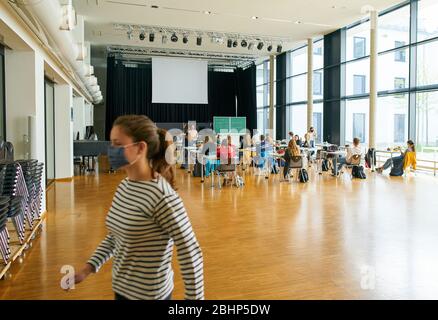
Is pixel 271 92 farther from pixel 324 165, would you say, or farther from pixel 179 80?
pixel 324 165

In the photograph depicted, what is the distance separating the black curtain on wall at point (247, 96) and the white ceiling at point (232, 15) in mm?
5846

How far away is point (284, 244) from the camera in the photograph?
15.8 feet

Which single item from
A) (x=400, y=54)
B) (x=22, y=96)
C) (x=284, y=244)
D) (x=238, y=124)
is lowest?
→ (x=284, y=244)

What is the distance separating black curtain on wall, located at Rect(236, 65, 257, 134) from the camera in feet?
72.7

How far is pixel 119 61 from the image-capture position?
838 inches

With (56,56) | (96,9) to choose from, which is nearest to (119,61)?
(96,9)

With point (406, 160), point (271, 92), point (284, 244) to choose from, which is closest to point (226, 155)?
point (284, 244)

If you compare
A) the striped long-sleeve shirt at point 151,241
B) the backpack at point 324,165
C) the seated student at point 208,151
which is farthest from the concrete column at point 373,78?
the striped long-sleeve shirt at point 151,241

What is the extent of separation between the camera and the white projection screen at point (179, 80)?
19.7 metres

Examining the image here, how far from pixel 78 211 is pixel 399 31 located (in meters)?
11.8

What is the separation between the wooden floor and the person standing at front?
5.49 ft

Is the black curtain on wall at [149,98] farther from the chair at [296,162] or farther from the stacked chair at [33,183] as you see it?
the stacked chair at [33,183]

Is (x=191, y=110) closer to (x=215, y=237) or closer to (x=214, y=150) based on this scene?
(x=214, y=150)

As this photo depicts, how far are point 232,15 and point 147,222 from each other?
1295 cm
